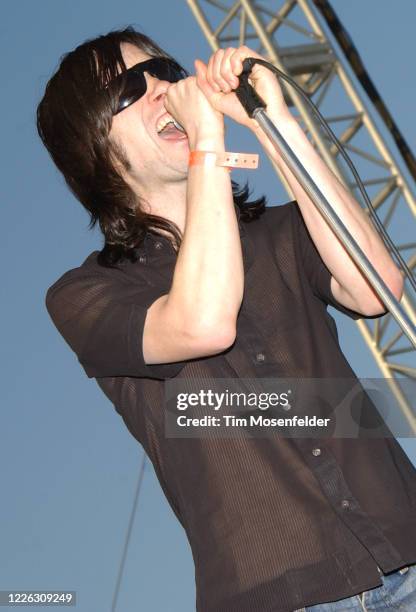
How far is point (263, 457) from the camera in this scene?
177cm

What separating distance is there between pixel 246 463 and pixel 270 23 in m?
6.19

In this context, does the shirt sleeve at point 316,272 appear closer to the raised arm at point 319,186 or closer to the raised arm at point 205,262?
the raised arm at point 319,186

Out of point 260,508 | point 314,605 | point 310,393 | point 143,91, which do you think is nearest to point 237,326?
point 310,393

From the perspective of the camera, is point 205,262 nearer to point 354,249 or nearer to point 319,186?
point 319,186

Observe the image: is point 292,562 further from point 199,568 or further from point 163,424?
point 163,424

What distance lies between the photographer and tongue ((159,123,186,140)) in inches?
88.0

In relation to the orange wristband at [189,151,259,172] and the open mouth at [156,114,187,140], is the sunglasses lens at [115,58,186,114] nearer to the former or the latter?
the open mouth at [156,114,187,140]

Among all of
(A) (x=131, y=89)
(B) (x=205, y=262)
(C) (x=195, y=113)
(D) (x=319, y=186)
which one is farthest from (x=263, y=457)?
(A) (x=131, y=89)

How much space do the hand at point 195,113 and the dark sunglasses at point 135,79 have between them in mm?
426

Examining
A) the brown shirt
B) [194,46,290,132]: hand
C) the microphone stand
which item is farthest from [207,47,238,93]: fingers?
the brown shirt

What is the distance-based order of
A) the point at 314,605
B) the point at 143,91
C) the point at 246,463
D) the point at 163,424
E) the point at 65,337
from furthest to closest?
the point at 143,91
the point at 65,337
the point at 163,424
the point at 246,463
the point at 314,605

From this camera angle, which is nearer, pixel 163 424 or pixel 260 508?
pixel 260 508

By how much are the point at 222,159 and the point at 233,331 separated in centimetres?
31

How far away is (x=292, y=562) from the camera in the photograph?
66.2 inches
